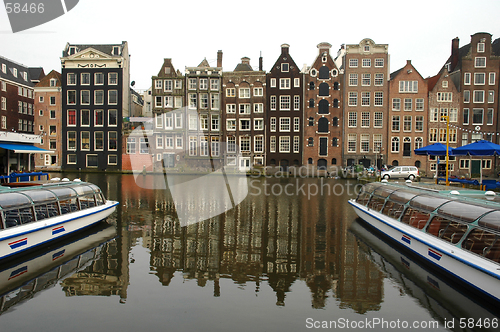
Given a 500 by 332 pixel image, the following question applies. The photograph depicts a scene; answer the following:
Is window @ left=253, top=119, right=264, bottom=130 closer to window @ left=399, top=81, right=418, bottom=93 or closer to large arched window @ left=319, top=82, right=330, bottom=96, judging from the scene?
large arched window @ left=319, top=82, right=330, bottom=96

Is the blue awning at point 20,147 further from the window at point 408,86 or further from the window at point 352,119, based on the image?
the window at point 408,86

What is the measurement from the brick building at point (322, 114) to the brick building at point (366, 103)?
1.21 m

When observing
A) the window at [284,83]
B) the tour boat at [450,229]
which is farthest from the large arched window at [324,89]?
the tour boat at [450,229]

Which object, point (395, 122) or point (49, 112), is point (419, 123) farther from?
point (49, 112)

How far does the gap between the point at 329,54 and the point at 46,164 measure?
158 ft

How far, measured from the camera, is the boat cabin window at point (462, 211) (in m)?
8.48

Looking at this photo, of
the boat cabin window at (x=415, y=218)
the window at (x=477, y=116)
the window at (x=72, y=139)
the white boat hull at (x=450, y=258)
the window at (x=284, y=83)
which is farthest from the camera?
the window at (x=72, y=139)

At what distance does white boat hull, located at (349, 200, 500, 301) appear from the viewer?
7227 mm

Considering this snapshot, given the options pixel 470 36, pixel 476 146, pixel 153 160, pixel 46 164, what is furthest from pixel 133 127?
pixel 470 36

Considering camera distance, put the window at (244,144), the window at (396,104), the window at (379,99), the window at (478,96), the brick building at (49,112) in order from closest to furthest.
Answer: the window at (478,96), the window at (396,104), the window at (379,99), the window at (244,144), the brick building at (49,112)

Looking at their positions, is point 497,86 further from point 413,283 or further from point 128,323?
point 128,323

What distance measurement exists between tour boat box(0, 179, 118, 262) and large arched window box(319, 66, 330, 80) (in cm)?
4223

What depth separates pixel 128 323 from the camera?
21.7ft

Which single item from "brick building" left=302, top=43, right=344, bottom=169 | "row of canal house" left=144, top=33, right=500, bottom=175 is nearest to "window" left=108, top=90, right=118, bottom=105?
"row of canal house" left=144, top=33, right=500, bottom=175
